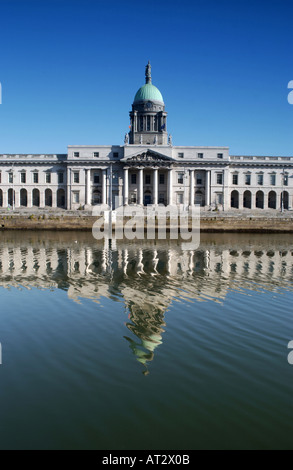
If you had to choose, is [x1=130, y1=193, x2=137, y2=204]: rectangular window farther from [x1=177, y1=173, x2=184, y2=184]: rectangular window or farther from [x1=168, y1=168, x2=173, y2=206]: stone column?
[x1=177, y1=173, x2=184, y2=184]: rectangular window

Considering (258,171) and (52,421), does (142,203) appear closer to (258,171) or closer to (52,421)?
(258,171)

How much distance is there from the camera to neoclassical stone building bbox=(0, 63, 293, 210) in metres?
84.8

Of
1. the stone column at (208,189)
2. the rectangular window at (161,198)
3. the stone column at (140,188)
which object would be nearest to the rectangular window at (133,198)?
the stone column at (140,188)

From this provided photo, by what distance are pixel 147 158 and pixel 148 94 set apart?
18.1m

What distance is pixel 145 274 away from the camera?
2438 cm

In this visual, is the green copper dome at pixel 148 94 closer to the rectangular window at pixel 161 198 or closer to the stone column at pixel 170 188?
the stone column at pixel 170 188

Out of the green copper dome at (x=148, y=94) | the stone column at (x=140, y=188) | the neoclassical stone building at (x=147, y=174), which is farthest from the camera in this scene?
the green copper dome at (x=148, y=94)

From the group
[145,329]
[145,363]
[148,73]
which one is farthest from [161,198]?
[145,363]

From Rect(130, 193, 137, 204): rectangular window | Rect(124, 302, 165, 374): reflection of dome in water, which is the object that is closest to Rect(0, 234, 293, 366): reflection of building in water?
Rect(124, 302, 165, 374): reflection of dome in water

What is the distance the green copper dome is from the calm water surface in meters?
76.4

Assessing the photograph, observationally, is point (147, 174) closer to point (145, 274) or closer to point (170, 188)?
→ point (170, 188)

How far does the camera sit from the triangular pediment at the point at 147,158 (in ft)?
271

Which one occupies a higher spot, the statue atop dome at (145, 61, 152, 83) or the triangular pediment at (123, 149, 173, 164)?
the statue atop dome at (145, 61, 152, 83)

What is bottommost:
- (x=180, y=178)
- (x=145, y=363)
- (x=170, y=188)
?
(x=145, y=363)
